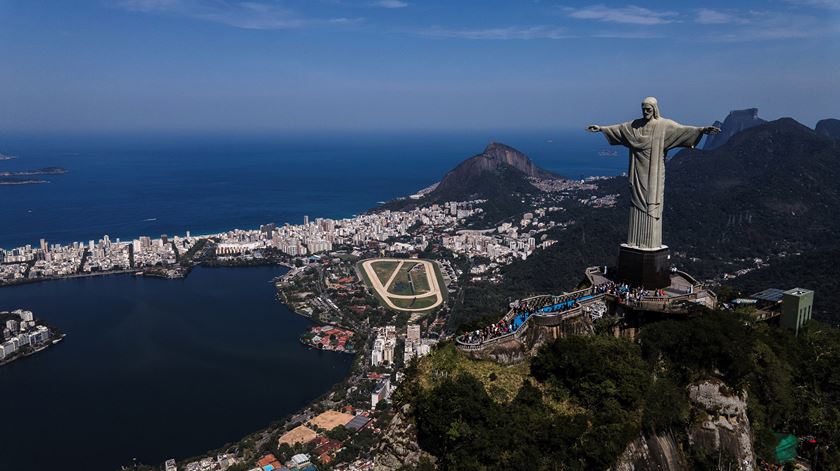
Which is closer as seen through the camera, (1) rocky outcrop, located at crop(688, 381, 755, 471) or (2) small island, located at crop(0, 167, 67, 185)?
(1) rocky outcrop, located at crop(688, 381, 755, 471)

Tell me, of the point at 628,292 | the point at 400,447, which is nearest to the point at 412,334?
the point at 628,292

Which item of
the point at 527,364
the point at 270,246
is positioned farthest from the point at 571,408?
the point at 270,246

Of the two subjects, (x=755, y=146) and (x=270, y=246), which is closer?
(x=270, y=246)

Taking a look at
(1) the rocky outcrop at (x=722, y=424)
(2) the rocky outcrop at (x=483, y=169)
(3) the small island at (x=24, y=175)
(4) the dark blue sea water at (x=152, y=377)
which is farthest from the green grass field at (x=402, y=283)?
(3) the small island at (x=24, y=175)

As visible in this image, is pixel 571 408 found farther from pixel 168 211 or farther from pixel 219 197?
pixel 219 197

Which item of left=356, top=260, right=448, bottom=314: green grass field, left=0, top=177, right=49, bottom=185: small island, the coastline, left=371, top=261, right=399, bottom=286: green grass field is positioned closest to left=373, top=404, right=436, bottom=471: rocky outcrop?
left=356, top=260, right=448, bottom=314: green grass field

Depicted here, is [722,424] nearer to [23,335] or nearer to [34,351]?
[34,351]

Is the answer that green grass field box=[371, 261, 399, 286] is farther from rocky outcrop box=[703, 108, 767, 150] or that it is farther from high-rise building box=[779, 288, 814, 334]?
rocky outcrop box=[703, 108, 767, 150]

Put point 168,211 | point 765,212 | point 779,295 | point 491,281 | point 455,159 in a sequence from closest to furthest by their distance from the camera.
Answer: point 779,295, point 491,281, point 765,212, point 168,211, point 455,159
